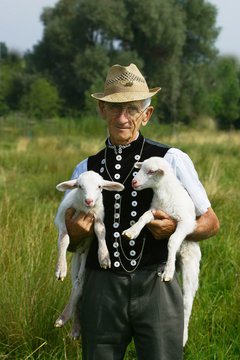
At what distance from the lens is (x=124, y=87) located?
8.30 ft

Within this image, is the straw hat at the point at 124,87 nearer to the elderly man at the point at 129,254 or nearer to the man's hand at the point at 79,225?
the elderly man at the point at 129,254

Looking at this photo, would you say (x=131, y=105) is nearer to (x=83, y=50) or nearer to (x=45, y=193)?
(x=45, y=193)

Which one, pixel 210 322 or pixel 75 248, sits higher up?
pixel 75 248

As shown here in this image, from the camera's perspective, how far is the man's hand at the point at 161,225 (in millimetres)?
2375

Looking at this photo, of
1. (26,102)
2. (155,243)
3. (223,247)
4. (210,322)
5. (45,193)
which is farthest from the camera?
(26,102)

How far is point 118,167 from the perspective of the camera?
2.55m

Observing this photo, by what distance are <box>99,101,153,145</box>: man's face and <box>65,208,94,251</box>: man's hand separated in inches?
14.5

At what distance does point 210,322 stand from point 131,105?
1.95 m

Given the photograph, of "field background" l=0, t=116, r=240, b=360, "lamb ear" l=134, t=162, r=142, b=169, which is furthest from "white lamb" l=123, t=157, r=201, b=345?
"field background" l=0, t=116, r=240, b=360

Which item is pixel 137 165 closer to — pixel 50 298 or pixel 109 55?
pixel 50 298

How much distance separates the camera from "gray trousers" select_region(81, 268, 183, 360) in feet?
8.20

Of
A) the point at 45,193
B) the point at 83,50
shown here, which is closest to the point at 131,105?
the point at 45,193

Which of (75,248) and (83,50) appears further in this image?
(83,50)

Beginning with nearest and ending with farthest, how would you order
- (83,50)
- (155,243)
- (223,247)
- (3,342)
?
(155,243) → (3,342) → (223,247) → (83,50)
